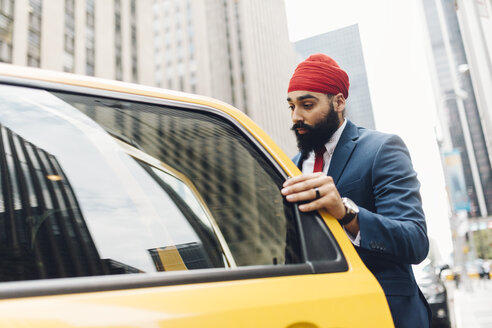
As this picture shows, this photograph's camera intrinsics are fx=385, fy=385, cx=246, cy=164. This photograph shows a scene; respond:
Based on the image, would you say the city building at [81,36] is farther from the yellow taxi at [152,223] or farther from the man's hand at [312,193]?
the man's hand at [312,193]

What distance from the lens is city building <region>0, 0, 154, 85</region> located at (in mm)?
24906

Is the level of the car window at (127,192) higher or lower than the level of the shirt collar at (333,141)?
lower

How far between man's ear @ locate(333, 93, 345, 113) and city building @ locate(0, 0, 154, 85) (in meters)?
26.3

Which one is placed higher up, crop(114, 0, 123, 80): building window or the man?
crop(114, 0, 123, 80): building window

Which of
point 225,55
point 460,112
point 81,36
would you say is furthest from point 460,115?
point 81,36

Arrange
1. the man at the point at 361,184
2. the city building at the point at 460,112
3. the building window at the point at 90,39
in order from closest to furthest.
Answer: the man at the point at 361,184 → the building window at the point at 90,39 → the city building at the point at 460,112

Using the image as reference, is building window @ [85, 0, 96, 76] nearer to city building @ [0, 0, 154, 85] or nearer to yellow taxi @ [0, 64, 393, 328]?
city building @ [0, 0, 154, 85]

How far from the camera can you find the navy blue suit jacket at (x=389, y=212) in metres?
1.44

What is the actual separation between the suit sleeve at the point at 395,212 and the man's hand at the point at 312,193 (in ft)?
0.55

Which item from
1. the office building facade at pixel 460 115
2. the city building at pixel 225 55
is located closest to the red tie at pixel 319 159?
the city building at pixel 225 55

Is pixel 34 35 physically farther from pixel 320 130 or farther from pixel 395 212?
pixel 395 212

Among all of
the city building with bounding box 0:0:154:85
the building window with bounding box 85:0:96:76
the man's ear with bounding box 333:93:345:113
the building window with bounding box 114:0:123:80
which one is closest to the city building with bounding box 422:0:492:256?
the city building with bounding box 0:0:154:85

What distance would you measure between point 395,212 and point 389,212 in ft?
0.08

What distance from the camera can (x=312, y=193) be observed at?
1.30m
